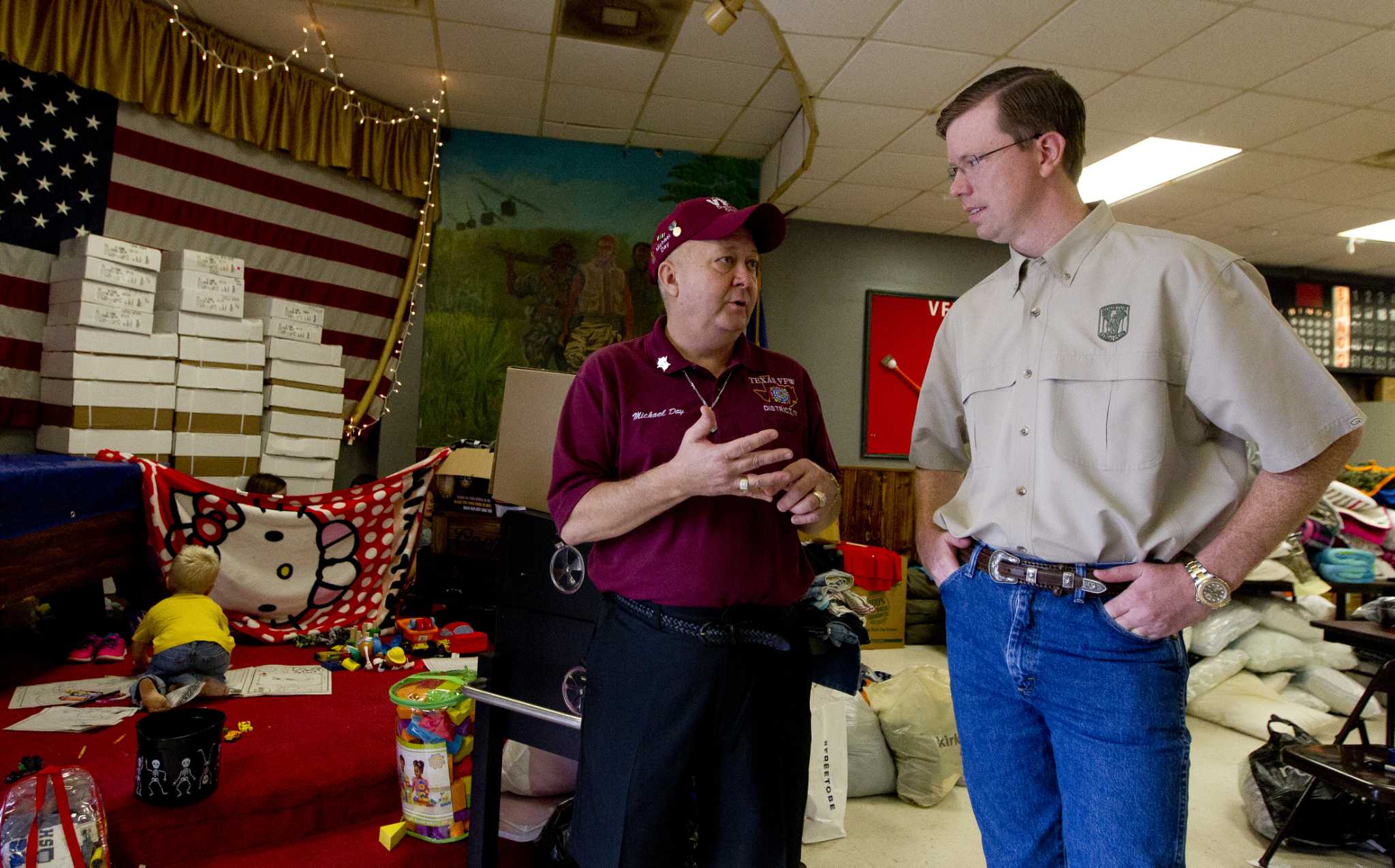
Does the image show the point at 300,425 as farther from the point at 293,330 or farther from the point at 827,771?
the point at 827,771

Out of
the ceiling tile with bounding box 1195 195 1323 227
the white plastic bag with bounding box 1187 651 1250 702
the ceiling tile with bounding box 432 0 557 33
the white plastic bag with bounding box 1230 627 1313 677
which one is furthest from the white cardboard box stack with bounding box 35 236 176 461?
the ceiling tile with bounding box 1195 195 1323 227

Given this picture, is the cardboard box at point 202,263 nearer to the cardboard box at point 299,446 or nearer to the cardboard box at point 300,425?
the cardboard box at point 300,425

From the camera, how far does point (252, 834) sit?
2.23 meters

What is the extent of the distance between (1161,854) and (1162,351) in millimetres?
733

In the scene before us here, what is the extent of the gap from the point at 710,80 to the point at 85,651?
4515mm

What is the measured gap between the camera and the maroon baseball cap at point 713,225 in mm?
1472

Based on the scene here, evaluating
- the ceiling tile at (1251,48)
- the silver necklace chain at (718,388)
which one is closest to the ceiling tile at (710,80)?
the ceiling tile at (1251,48)

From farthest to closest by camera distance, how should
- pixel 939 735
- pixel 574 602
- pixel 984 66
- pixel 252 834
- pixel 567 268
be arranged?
pixel 567 268 → pixel 984 66 → pixel 939 735 → pixel 252 834 → pixel 574 602

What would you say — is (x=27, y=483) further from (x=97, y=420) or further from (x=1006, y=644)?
(x=1006, y=644)

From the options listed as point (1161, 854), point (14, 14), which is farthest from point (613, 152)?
point (1161, 854)

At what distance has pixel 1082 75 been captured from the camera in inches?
169

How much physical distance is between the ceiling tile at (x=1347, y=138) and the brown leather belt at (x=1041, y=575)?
5.10 meters

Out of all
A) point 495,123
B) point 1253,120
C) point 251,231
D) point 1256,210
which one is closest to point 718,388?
point 251,231

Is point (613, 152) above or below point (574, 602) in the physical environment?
above
